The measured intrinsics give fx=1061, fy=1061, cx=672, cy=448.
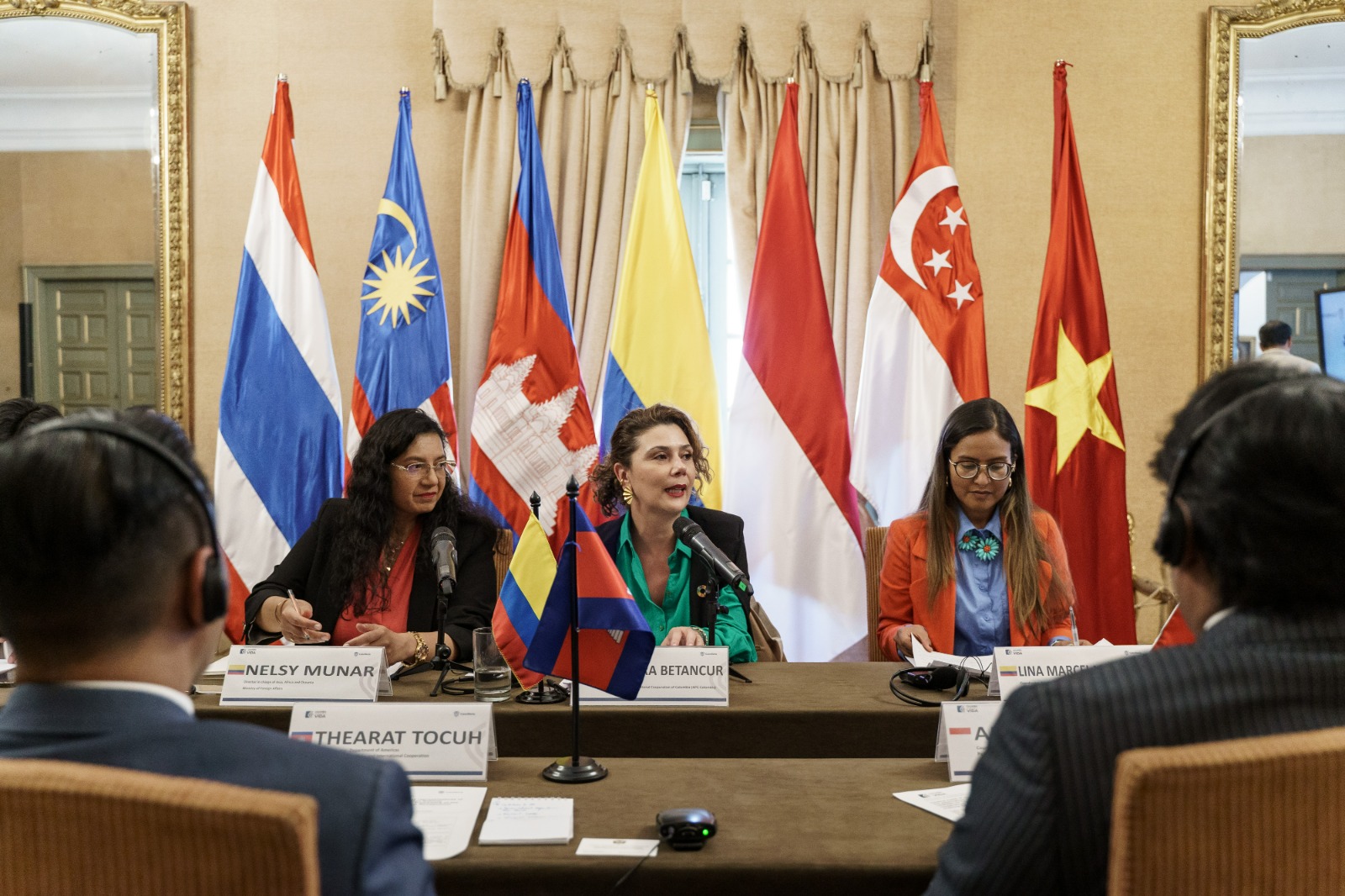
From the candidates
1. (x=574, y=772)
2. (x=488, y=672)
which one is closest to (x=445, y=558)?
(x=488, y=672)

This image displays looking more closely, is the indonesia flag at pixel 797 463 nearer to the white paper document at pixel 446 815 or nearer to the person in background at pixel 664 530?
the person in background at pixel 664 530

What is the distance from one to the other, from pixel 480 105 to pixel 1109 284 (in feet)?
9.16

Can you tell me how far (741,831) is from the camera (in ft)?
5.12

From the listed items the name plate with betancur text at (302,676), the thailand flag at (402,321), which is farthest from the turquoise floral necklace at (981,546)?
the thailand flag at (402,321)

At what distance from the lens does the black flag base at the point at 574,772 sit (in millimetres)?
1801

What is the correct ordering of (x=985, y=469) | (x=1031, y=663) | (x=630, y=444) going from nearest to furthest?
(x=1031, y=663) → (x=985, y=469) → (x=630, y=444)

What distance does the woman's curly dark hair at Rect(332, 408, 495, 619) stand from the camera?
9.89 feet

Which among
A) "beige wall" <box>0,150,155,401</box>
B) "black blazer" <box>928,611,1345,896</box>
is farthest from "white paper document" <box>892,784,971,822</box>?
"beige wall" <box>0,150,155,401</box>

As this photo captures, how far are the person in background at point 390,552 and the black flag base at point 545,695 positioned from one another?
566mm

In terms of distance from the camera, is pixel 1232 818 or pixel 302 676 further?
pixel 302 676

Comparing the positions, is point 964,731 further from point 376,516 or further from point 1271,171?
point 1271,171

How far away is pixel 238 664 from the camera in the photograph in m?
2.31

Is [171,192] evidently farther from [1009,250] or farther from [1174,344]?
[1174,344]

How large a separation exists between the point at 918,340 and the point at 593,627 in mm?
2466
